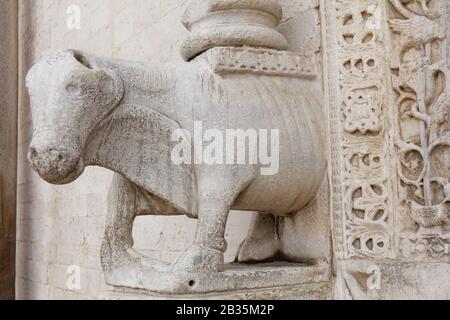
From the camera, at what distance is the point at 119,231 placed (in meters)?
A: 1.38

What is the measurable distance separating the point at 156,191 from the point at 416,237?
63cm

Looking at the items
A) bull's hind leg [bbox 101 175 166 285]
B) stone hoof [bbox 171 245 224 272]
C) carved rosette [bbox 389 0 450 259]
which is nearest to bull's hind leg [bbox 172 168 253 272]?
stone hoof [bbox 171 245 224 272]

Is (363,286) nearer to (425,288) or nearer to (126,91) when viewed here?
(425,288)

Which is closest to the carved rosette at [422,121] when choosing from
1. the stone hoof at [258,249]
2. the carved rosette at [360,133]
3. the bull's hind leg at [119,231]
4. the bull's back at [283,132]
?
the carved rosette at [360,133]

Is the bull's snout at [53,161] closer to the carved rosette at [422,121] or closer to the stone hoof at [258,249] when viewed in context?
the stone hoof at [258,249]

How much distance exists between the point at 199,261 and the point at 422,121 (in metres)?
0.64

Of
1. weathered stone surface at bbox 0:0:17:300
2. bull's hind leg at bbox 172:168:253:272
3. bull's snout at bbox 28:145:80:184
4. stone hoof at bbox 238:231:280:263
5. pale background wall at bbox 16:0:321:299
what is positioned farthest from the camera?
weathered stone surface at bbox 0:0:17:300

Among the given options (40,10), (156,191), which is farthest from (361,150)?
(40,10)

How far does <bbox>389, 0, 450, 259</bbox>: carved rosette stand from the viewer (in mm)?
1257

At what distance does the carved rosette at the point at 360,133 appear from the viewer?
52.8 inches

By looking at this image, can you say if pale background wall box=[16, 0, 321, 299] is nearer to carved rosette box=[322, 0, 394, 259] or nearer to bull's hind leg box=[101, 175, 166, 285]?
carved rosette box=[322, 0, 394, 259]

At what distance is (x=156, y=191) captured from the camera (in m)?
1.30

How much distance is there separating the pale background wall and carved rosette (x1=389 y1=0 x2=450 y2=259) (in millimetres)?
246

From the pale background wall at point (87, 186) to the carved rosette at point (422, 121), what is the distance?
0.25 meters
